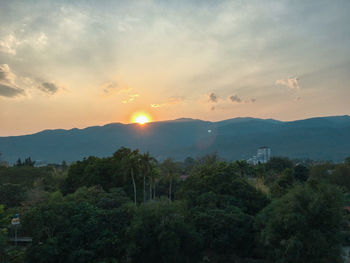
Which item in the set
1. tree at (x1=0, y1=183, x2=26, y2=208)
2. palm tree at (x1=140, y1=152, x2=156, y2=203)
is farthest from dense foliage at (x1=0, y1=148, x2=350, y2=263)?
tree at (x1=0, y1=183, x2=26, y2=208)

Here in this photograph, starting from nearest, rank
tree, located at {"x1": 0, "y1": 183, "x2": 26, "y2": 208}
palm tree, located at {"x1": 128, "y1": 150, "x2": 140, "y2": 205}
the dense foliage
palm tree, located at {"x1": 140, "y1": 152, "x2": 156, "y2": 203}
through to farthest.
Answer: the dense foliage, palm tree, located at {"x1": 128, "y1": 150, "x2": 140, "y2": 205}, palm tree, located at {"x1": 140, "y1": 152, "x2": 156, "y2": 203}, tree, located at {"x1": 0, "y1": 183, "x2": 26, "y2": 208}

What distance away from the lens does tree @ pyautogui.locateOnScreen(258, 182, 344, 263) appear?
76.8 feet

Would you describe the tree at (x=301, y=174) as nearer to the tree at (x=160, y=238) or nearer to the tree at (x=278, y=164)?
the tree at (x=278, y=164)

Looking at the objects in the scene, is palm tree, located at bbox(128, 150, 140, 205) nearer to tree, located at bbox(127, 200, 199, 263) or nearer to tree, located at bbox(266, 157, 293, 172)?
tree, located at bbox(127, 200, 199, 263)

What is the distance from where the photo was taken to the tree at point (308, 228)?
23406 millimetres

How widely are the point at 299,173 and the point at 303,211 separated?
45095 mm

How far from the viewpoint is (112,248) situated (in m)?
25.1

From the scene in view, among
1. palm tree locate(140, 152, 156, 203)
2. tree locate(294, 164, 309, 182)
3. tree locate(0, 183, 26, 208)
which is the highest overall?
palm tree locate(140, 152, 156, 203)

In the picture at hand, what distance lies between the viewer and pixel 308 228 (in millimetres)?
23875

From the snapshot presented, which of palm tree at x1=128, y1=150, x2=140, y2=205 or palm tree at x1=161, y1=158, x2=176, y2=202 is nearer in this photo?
palm tree at x1=128, y1=150, x2=140, y2=205

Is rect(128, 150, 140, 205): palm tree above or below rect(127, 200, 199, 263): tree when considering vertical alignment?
above

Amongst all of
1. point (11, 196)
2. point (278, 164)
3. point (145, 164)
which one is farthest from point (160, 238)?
point (278, 164)

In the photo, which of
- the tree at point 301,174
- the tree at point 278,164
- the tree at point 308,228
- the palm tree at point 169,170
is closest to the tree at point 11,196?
the palm tree at point 169,170

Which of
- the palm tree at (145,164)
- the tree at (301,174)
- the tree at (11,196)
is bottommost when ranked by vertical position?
the tree at (301,174)
